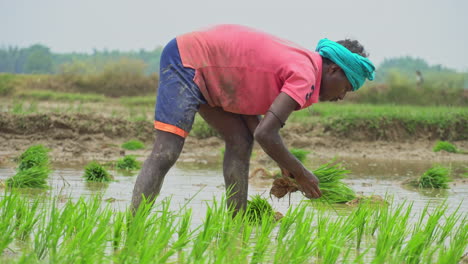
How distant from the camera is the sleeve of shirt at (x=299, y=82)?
12.4 feet

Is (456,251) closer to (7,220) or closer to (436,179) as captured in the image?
(7,220)

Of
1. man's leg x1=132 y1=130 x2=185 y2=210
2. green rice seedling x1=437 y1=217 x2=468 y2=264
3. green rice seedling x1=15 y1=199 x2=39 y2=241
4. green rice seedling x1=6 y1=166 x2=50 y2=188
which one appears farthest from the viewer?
green rice seedling x1=6 y1=166 x2=50 y2=188

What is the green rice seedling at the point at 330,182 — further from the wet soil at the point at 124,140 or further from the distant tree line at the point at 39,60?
the distant tree line at the point at 39,60

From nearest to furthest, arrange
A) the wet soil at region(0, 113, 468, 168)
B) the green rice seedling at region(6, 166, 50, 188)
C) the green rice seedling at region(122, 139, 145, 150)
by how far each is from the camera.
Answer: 1. the green rice seedling at region(6, 166, 50, 188)
2. the wet soil at region(0, 113, 468, 168)
3. the green rice seedling at region(122, 139, 145, 150)

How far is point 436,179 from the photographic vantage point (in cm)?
711

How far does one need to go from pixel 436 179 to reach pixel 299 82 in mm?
3761

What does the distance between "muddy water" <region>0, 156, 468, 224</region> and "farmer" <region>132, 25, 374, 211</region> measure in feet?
2.78

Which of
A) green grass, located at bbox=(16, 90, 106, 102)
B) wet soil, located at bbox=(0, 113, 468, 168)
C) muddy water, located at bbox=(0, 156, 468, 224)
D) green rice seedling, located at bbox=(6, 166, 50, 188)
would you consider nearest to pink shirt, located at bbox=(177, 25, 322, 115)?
muddy water, located at bbox=(0, 156, 468, 224)

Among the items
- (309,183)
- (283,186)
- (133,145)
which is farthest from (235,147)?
(133,145)

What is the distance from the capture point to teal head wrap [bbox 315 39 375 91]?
4.13 m

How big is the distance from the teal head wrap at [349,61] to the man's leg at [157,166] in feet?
3.34

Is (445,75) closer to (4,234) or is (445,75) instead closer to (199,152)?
(199,152)

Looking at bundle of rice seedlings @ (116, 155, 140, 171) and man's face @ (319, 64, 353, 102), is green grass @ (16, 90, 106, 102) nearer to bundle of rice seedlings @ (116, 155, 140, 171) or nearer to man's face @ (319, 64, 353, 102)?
bundle of rice seedlings @ (116, 155, 140, 171)

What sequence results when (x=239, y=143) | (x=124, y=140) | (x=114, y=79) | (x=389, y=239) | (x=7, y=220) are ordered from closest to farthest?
(x=7, y=220) → (x=389, y=239) → (x=239, y=143) → (x=124, y=140) → (x=114, y=79)
